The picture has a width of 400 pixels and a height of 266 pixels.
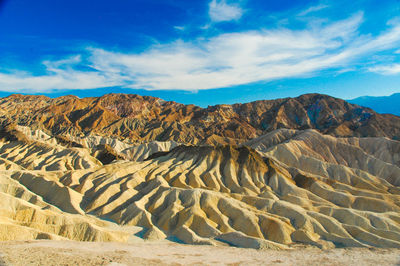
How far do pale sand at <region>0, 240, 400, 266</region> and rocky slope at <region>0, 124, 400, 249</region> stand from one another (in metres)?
4.69

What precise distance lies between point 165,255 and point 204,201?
2658 cm

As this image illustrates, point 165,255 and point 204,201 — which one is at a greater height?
point 204,201

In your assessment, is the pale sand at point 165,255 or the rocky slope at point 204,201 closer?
the pale sand at point 165,255

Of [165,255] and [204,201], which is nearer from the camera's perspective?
[165,255]

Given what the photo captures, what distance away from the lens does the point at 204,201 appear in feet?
194

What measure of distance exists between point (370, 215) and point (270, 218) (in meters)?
21.4

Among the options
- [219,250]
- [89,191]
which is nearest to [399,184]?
[219,250]

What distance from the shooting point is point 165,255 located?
108ft

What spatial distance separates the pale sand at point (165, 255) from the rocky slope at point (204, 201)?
4.69 m

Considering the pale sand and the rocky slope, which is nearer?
the pale sand

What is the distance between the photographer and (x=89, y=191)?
6819cm

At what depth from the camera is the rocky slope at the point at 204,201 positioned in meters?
45.2

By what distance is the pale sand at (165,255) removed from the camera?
26281 mm

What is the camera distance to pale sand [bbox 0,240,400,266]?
2628cm
